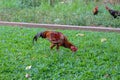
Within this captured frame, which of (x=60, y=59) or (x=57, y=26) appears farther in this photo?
(x=57, y=26)

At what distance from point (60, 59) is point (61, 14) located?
12.1ft

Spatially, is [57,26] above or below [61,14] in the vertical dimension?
below

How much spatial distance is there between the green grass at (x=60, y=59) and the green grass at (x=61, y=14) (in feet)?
4.92

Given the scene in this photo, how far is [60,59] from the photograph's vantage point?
5.04 m

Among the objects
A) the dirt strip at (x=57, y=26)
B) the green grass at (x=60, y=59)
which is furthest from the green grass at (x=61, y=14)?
the green grass at (x=60, y=59)

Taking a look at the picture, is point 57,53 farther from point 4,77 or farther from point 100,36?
point 100,36

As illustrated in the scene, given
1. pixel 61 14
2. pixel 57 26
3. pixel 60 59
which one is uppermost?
pixel 61 14

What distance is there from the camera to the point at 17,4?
399 inches

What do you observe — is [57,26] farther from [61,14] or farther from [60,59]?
[60,59]

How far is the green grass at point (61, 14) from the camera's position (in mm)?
7941

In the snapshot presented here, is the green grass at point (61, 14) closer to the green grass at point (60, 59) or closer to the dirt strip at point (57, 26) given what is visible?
the dirt strip at point (57, 26)

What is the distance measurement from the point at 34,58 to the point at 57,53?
0.40 meters

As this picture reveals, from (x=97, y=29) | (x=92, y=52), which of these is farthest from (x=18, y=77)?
(x=97, y=29)

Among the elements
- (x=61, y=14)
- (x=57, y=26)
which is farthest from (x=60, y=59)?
(x=61, y=14)
